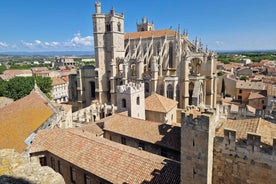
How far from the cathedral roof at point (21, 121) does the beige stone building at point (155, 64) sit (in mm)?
20354

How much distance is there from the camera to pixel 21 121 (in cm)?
1836

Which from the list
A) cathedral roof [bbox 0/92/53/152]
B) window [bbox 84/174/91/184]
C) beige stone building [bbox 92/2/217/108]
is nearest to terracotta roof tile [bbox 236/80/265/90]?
beige stone building [bbox 92/2/217/108]

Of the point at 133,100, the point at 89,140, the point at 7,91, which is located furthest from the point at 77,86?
the point at 89,140

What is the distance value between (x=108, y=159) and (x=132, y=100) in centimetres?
1219

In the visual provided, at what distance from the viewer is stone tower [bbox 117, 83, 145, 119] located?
25.5 meters

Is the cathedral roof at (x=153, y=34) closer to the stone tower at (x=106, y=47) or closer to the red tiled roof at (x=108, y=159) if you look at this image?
the stone tower at (x=106, y=47)

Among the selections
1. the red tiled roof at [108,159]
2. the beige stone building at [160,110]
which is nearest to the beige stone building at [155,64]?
the beige stone building at [160,110]

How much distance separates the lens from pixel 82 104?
46438 mm

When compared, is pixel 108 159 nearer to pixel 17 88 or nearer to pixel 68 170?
pixel 68 170

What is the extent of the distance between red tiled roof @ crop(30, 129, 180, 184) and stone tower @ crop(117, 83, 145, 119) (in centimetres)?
962

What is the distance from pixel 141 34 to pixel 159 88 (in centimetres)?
1830

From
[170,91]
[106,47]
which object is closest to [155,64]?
[170,91]

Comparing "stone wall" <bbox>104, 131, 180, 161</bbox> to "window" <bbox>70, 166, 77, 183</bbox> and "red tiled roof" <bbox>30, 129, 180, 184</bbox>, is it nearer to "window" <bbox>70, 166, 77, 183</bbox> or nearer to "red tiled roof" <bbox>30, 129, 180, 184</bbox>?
"red tiled roof" <bbox>30, 129, 180, 184</bbox>

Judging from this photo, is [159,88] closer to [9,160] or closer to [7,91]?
→ [9,160]
